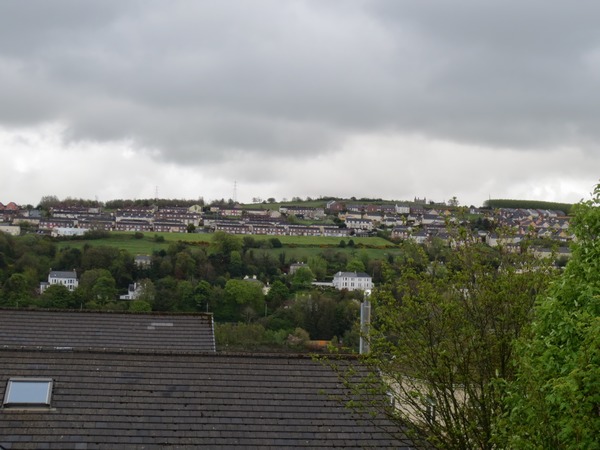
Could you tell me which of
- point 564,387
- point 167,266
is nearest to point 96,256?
point 167,266

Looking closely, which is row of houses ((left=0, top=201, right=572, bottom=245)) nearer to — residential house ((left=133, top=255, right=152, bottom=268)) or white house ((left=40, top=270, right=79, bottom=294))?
residential house ((left=133, top=255, right=152, bottom=268))

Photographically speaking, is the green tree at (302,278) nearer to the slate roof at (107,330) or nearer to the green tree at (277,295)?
the green tree at (277,295)

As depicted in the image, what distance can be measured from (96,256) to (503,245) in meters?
94.3

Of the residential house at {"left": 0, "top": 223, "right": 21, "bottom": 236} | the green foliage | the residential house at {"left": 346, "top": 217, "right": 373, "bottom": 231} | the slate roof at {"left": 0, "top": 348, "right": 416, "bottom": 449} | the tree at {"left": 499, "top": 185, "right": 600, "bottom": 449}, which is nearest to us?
the tree at {"left": 499, "top": 185, "right": 600, "bottom": 449}

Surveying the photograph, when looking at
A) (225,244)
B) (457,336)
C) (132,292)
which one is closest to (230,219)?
(225,244)

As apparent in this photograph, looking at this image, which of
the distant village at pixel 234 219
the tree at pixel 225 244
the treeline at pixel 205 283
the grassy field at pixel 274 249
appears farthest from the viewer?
the distant village at pixel 234 219

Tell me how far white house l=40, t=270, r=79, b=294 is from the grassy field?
535 inches

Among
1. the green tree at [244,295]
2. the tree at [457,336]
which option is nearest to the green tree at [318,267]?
the green tree at [244,295]

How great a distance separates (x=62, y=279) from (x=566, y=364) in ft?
289

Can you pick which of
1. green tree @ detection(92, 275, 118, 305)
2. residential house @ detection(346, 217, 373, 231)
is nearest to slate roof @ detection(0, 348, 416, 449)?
green tree @ detection(92, 275, 118, 305)

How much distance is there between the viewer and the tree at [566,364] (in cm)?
815

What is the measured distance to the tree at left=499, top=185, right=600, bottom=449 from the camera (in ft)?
Answer: 26.7

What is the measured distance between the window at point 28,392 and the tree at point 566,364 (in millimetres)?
7574

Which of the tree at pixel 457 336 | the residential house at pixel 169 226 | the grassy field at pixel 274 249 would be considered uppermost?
the tree at pixel 457 336
